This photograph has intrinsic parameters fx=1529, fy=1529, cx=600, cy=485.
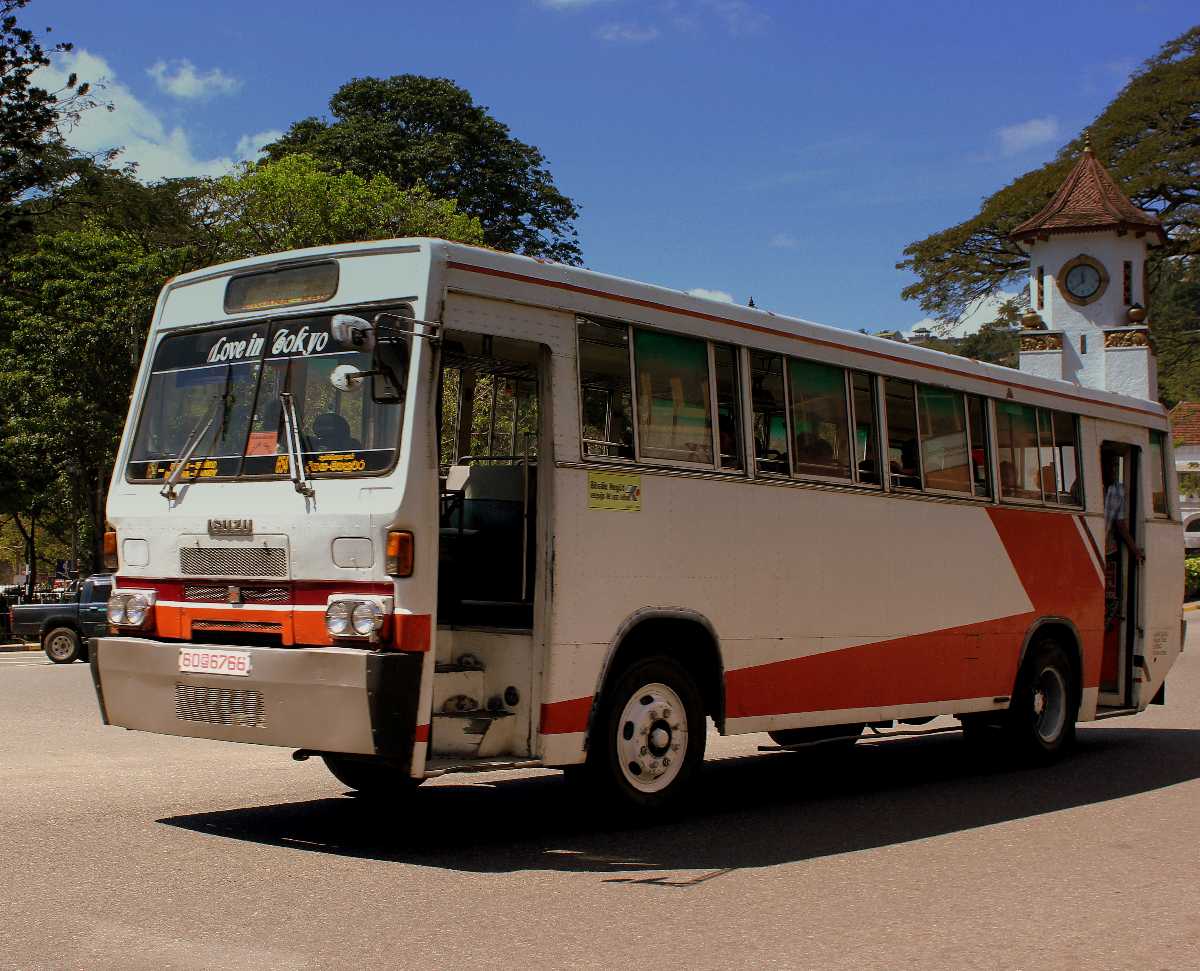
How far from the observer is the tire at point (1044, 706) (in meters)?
12.5

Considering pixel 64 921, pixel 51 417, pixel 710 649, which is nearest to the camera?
pixel 64 921

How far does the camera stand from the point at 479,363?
30.6 feet

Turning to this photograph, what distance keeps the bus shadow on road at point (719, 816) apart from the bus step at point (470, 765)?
454 mm

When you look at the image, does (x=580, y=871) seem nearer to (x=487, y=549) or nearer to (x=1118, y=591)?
(x=487, y=549)

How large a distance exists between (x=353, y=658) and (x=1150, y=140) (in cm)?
5492

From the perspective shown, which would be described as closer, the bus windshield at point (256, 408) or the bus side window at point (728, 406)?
the bus windshield at point (256, 408)

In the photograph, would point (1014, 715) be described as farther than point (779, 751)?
No

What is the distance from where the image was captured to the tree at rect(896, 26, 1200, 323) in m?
55.3

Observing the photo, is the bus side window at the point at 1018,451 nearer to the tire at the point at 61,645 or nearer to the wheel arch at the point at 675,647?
the wheel arch at the point at 675,647

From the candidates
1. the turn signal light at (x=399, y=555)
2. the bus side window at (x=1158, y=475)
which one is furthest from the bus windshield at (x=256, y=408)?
the bus side window at (x=1158, y=475)

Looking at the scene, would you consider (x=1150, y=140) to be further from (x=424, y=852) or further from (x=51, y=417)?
(x=424, y=852)

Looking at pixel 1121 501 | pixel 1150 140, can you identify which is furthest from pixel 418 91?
pixel 1121 501

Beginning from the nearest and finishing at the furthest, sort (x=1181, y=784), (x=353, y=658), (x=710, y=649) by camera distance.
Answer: (x=353, y=658), (x=710, y=649), (x=1181, y=784)

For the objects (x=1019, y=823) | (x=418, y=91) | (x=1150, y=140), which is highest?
(x=418, y=91)
